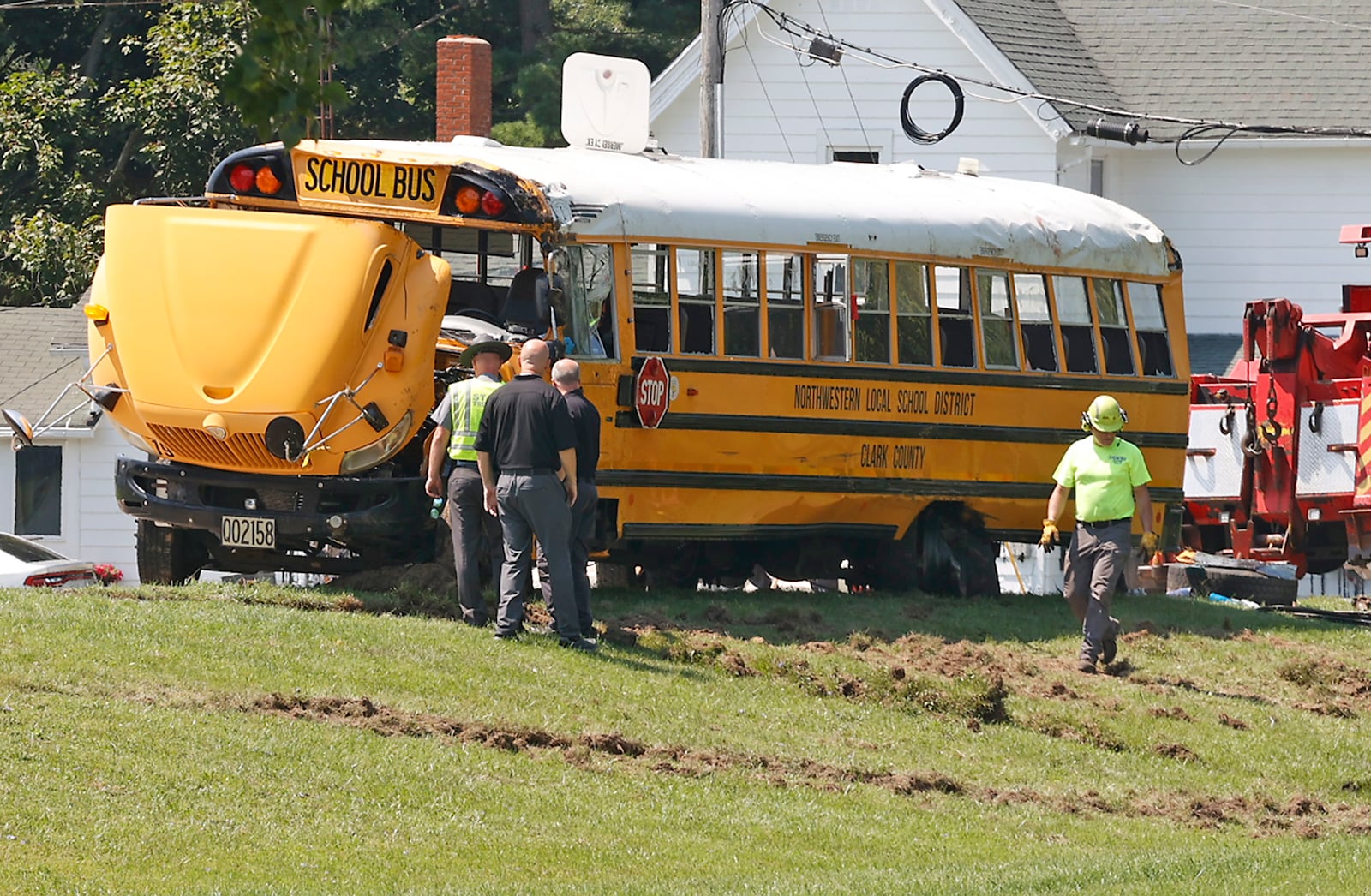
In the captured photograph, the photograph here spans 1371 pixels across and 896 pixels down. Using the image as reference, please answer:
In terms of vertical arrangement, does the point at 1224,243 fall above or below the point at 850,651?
above

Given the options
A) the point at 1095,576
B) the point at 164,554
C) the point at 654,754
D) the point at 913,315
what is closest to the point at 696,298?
the point at 913,315

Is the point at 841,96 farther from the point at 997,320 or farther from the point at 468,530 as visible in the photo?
the point at 468,530

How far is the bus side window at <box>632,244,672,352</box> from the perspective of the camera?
15094mm

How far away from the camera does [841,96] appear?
30109mm

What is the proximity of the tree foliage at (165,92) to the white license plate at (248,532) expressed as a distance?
39.1 feet

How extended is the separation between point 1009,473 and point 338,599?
17.9 feet

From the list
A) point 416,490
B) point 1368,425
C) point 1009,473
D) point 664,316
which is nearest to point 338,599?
point 416,490

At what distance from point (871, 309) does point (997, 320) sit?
1.26 metres

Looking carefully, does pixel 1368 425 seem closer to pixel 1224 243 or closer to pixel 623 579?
pixel 623 579

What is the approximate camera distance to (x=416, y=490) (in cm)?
1429

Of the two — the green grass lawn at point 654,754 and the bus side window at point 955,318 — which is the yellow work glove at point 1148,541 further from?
the bus side window at point 955,318

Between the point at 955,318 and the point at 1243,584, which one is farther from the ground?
the point at 955,318

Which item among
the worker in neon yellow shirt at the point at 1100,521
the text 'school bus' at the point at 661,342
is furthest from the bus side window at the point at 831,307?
the worker in neon yellow shirt at the point at 1100,521

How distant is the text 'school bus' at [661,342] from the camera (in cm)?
1395
